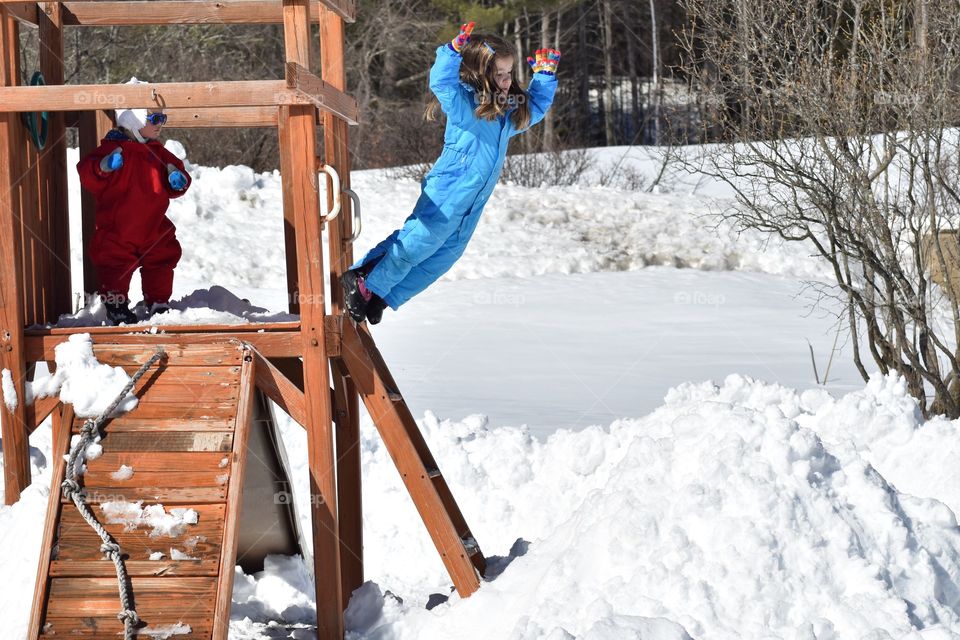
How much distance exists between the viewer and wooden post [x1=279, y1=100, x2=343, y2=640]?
4676 millimetres

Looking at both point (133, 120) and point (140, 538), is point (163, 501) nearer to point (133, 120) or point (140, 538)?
point (140, 538)

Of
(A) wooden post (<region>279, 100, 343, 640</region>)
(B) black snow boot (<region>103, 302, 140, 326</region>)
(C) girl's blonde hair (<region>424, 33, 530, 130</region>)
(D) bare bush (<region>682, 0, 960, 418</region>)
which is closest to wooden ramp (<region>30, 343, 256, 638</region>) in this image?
(A) wooden post (<region>279, 100, 343, 640</region>)

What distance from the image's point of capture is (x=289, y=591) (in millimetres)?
5914

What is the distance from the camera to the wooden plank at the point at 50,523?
4.11 m

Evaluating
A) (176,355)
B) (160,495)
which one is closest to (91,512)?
(160,495)

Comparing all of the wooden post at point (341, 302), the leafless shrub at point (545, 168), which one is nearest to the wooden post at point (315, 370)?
the wooden post at point (341, 302)

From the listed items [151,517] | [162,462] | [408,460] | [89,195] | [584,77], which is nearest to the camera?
[151,517]

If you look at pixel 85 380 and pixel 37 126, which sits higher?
pixel 37 126

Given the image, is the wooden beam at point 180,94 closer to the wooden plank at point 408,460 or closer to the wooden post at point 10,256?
the wooden post at point 10,256

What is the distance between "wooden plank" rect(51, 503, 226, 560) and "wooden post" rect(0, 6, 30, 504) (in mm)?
731

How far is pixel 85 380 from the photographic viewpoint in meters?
4.58

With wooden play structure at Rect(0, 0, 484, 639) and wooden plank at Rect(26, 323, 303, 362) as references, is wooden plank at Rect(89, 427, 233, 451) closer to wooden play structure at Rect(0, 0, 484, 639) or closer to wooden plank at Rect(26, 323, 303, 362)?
wooden play structure at Rect(0, 0, 484, 639)

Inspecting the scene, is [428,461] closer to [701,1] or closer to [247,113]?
[247,113]

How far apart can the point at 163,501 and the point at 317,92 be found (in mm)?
1689
